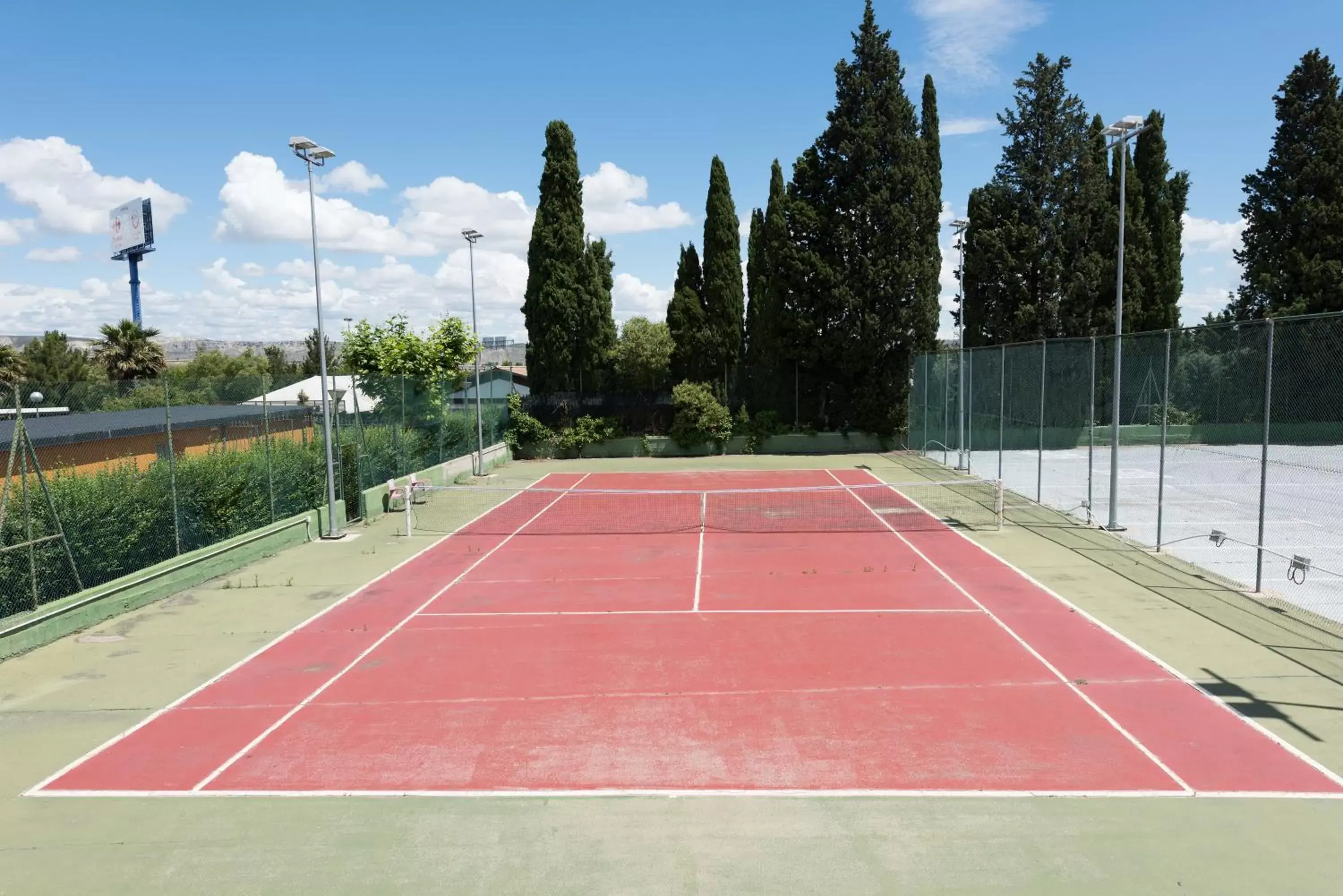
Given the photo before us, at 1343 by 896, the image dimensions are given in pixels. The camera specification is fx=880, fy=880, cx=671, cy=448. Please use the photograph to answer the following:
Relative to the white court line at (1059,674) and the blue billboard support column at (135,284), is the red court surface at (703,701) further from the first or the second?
the blue billboard support column at (135,284)

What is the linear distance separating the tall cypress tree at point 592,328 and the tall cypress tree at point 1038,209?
54.6 ft

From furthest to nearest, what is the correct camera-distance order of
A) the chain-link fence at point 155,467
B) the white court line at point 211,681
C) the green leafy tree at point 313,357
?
the green leafy tree at point 313,357, the chain-link fence at point 155,467, the white court line at point 211,681

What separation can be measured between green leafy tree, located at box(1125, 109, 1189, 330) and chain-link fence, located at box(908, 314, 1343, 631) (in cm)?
790

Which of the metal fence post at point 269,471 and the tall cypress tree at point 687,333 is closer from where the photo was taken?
the metal fence post at point 269,471

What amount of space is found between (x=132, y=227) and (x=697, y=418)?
2295 inches

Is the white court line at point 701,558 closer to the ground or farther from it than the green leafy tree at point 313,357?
closer to the ground

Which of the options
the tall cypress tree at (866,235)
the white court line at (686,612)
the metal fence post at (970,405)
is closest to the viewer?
the white court line at (686,612)

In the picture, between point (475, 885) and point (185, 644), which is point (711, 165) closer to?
point (185, 644)

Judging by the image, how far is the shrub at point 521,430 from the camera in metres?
35.8

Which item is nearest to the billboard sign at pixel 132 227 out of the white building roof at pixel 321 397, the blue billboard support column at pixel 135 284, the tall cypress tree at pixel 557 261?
the blue billboard support column at pixel 135 284

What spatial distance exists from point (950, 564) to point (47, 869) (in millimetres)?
12924

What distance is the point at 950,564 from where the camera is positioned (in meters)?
15.2

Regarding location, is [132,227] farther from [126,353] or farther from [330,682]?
[330,682]

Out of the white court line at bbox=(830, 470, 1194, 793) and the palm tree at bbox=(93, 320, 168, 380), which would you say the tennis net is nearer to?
the white court line at bbox=(830, 470, 1194, 793)
